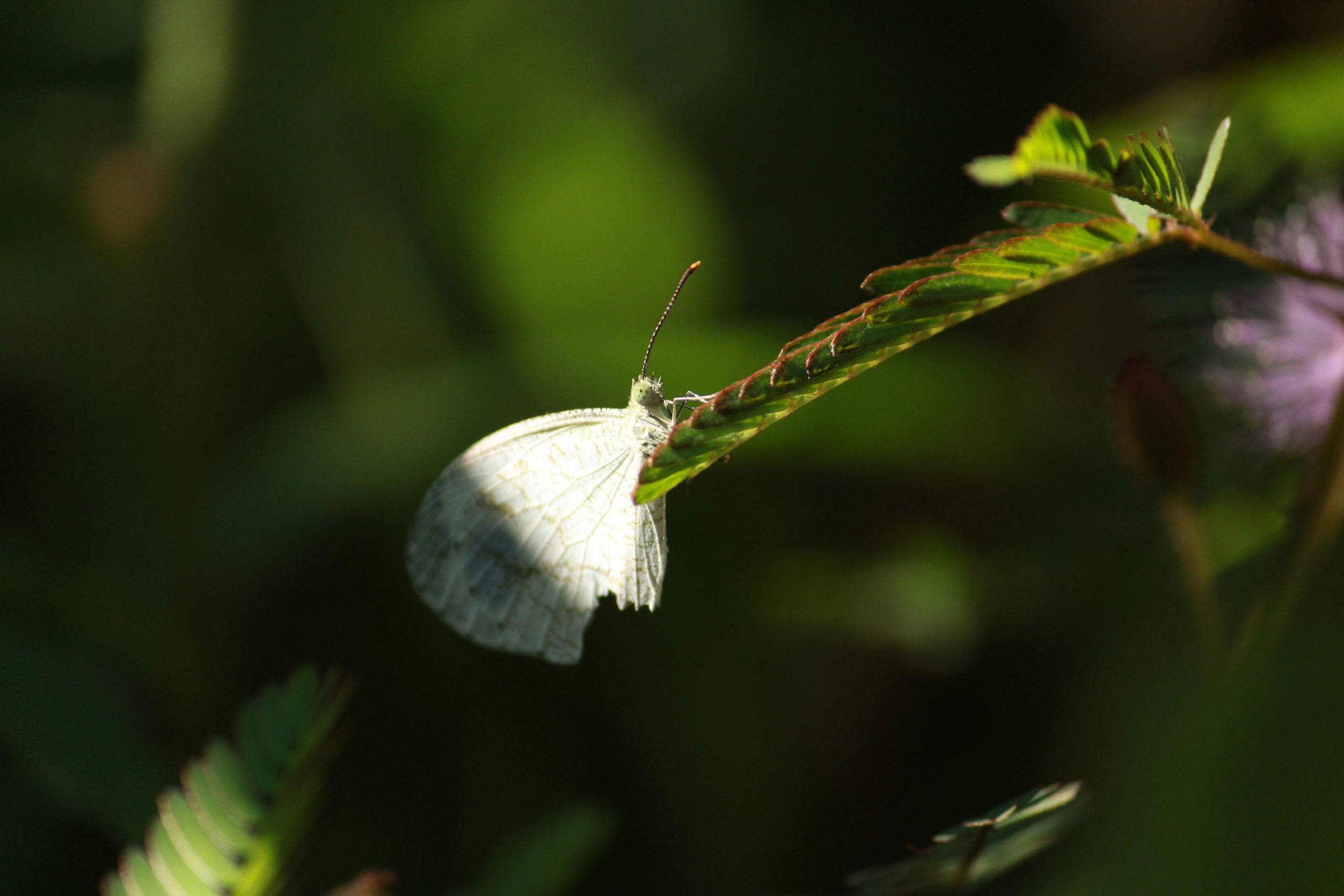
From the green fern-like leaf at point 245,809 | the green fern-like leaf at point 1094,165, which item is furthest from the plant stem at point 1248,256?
the green fern-like leaf at point 245,809

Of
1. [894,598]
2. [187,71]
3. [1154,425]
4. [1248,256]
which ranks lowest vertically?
[894,598]

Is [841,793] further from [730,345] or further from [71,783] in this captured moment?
A: [71,783]

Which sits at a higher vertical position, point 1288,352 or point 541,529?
point 541,529

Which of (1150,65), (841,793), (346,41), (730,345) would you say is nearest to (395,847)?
(841,793)

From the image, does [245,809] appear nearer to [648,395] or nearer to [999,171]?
[648,395]

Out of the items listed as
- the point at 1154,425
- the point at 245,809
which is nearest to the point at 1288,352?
the point at 1154,425


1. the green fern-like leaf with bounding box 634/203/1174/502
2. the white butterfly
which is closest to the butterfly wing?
the white butterfly
